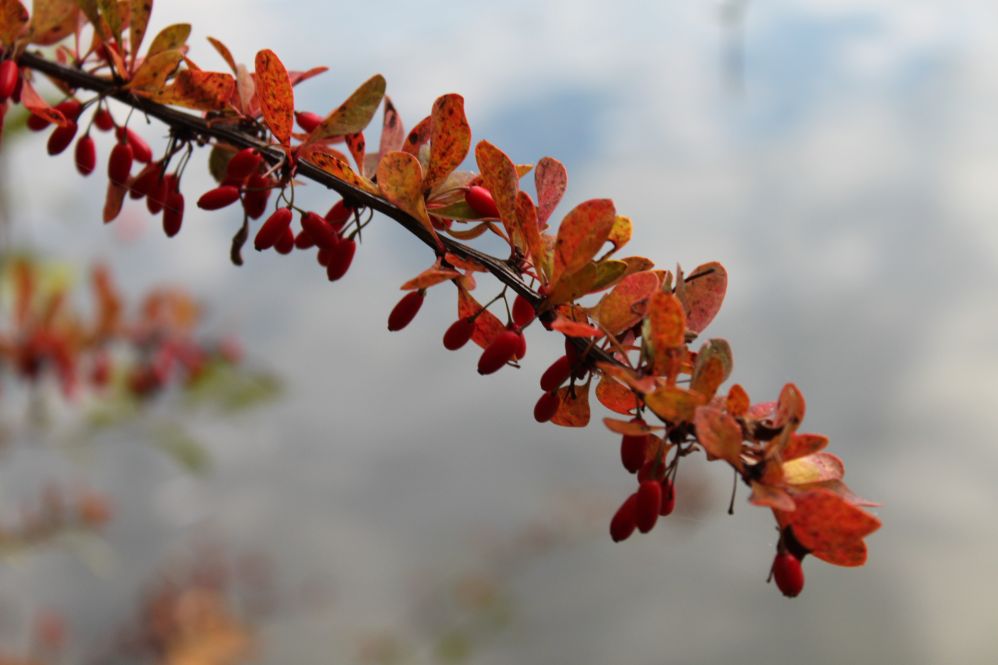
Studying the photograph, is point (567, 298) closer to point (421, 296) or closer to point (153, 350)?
point (421, 296)

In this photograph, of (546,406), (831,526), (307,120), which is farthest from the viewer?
(307,120)

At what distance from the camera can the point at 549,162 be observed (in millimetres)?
657

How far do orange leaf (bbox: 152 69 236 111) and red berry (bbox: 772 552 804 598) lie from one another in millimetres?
561

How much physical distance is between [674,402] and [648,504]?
8 centimetres

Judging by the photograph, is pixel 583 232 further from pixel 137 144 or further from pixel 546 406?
pixel 137 144

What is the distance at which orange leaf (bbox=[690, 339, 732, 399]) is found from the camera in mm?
553

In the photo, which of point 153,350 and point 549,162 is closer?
point 549,162

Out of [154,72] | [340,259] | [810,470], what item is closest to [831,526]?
[810,470]

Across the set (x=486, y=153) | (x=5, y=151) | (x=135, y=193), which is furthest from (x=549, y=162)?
(x=5, y=151)

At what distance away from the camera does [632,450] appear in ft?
1.92

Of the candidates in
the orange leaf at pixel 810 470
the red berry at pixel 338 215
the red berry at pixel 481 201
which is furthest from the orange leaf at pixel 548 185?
the orange leaf at pixel 810 470

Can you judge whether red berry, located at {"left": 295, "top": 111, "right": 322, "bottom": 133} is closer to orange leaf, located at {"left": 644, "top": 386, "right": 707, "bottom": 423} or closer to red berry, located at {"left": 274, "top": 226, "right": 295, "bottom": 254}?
red berry, located at {"left": 274, "top": 226, "right": 295, "bottom": 254}

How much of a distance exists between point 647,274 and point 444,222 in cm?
17

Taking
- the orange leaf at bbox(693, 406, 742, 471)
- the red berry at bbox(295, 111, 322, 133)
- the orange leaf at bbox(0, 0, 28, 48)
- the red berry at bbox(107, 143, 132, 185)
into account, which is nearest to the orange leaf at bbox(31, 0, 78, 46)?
the orange leaf at bbox(0, 0, 28, 48)
